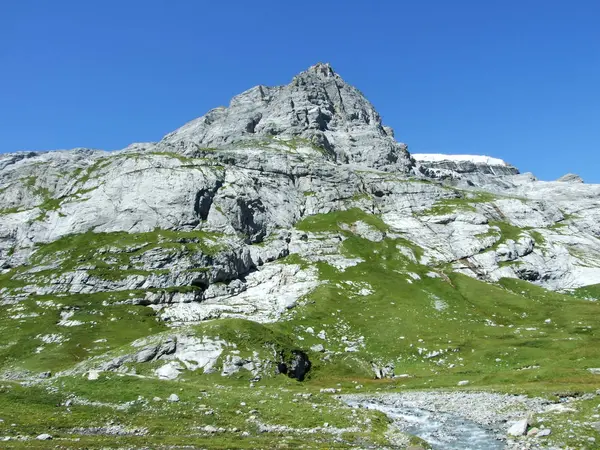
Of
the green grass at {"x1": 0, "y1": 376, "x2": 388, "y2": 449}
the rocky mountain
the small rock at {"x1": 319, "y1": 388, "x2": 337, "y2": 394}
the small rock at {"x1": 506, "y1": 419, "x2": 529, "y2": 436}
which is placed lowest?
the green grass at {"x1": 0, "y1": 376, "x2": 388, "y2": 449}

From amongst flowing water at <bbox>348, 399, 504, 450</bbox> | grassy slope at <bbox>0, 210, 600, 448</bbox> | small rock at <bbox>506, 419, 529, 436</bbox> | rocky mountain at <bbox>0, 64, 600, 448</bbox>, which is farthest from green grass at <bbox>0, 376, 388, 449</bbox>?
small rock at <bbox>506, 419, 529, 436</bbox>

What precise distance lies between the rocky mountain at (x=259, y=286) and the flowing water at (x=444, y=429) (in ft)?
15.8

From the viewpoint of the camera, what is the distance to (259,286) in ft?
450

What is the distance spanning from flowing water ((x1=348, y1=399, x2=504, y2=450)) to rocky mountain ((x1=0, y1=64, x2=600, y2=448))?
4823 millimetres

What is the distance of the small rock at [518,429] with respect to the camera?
31686 mm

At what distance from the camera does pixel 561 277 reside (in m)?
160

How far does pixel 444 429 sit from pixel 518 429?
6851mm

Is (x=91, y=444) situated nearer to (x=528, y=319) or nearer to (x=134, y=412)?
(x=134, y=412)

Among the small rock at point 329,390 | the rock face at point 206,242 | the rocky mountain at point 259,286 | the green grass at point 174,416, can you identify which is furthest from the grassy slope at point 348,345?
the rock face at point 206,242

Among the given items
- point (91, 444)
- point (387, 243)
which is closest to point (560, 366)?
point (91, 444)

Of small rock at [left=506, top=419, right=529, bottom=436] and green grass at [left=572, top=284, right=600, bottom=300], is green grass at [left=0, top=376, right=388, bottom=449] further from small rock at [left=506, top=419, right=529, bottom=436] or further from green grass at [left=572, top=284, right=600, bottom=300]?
green grass at [left=572, top=284, right=600, bottom=300]

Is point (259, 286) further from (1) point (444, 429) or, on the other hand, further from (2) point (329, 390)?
(1) point (444, 429)

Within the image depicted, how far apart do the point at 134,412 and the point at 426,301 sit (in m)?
99.2

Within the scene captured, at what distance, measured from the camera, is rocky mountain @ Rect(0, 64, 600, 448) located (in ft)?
228
